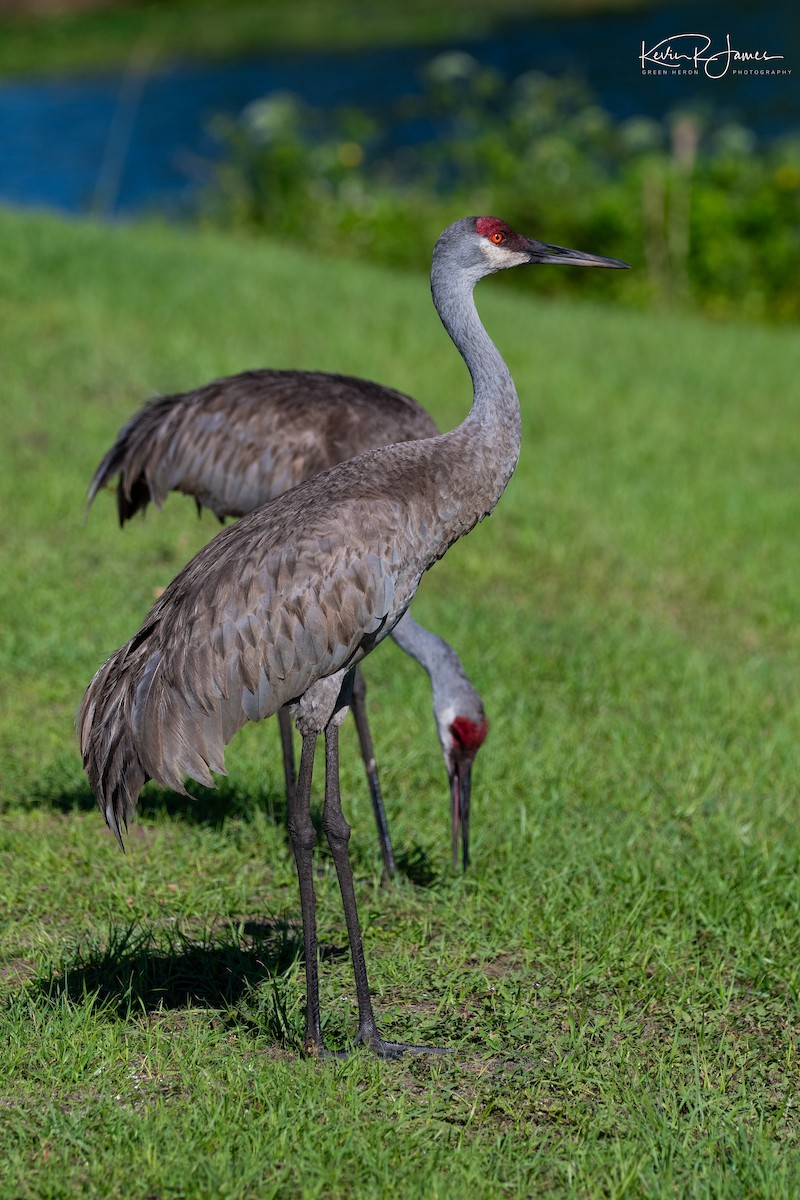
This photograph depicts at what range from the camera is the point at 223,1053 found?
361 cm

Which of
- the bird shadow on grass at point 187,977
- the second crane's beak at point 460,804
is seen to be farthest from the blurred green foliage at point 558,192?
the bird shadow on grass at point 187,977

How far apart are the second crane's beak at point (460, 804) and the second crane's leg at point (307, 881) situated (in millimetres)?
932

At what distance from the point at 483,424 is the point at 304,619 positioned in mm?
700

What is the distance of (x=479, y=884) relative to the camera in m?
4.59

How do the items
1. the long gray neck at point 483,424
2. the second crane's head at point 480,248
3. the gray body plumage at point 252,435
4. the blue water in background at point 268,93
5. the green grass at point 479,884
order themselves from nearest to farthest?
the green grass at point 479,884 < the long gray neck at point 483,424 < the second crane's head at point 480,248 < the gray body plumage at point 252,435 < the blue water in background at point 268,93

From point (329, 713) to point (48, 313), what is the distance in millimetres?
7786

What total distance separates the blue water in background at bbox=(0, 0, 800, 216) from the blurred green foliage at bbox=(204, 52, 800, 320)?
156 centimetres

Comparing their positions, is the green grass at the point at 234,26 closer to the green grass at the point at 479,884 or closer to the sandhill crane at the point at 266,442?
the green grass at the point at 479,884

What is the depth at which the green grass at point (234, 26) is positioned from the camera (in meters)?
32.2

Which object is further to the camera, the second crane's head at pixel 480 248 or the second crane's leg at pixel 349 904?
the second crane's head at pixel 480 248

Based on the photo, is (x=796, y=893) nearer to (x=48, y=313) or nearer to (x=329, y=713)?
(x=329, y=713)

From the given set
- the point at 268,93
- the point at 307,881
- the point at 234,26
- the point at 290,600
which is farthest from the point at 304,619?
the point at 234,26

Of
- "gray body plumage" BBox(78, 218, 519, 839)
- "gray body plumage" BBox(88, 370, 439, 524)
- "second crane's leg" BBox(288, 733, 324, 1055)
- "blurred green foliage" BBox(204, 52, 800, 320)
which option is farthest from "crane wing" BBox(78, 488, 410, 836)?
"blurred green foliage" BBox(204, 52, 800, 320)

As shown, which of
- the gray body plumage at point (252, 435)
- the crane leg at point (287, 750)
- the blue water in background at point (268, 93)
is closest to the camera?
the crane leg at point (287, 750)
